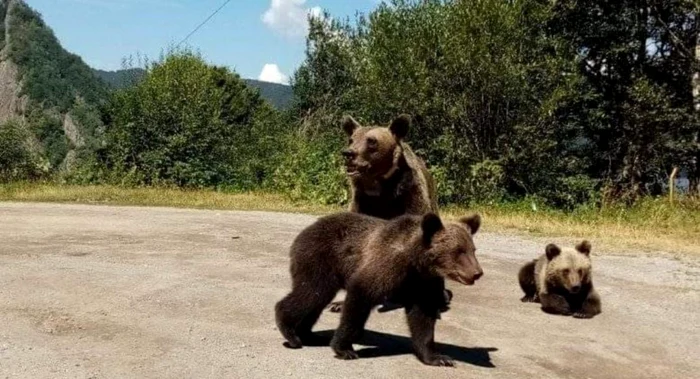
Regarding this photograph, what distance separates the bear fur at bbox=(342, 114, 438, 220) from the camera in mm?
7574

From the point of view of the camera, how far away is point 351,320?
551 cm

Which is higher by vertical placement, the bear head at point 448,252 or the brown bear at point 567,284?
the bear head at point 448,252

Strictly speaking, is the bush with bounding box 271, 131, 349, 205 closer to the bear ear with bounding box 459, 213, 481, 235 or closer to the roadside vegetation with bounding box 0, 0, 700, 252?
the roadside vegetation with bounding box 0, 0, 700, 252

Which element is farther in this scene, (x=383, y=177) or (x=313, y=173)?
(x=313, y=173)

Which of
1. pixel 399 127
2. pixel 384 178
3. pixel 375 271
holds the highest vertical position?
pixel 399 127

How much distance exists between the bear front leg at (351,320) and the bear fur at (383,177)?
2.16 m

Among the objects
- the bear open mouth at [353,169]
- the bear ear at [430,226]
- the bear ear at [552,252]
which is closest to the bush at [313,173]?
the bear ear at [552,252]

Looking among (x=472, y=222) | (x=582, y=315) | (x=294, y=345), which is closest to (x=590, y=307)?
(x=582, y=315)

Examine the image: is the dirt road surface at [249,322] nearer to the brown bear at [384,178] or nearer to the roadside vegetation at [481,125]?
the brown bear at [384,178]

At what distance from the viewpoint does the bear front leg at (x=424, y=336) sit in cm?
557

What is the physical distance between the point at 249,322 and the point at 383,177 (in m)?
1.99

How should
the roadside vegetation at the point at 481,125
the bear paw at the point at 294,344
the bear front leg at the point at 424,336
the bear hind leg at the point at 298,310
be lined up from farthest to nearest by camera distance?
1. the roadside vegetation at the point at 481,125
2. the bear paw at the point at 294,344
3. the bear hind leg at the point at 298,310
4. the bear front leg at the point at 424,336

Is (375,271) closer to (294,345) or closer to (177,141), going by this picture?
(294,345)

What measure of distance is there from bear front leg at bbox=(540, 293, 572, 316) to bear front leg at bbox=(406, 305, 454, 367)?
98.6 inches
